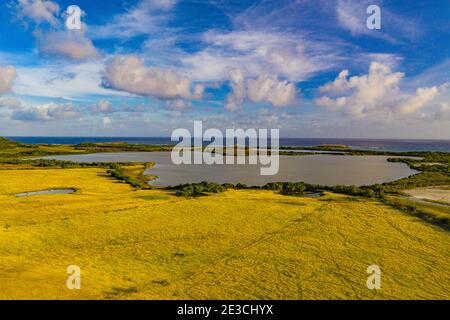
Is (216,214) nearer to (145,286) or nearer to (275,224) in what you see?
(275,224)

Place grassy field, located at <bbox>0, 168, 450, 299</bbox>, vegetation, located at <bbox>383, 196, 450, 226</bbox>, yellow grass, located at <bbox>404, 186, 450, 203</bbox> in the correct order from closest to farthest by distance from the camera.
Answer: grassy field, located at <bbox>0, 168, 450, 299</bbox> → vegetation, located at <bbox>383, 196, 450, 226</bbox> → yellow grass, located at <bbox>404, 186, 450, 203</bbox>

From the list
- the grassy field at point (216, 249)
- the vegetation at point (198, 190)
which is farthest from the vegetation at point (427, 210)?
the vegetation at point (198, 190)

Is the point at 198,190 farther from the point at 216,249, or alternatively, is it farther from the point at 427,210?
the point at 427,210

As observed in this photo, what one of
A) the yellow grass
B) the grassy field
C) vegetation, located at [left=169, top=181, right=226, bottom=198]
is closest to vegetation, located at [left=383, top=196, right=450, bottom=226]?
the grassy field

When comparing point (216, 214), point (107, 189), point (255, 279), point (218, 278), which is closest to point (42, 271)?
point (218, 278)

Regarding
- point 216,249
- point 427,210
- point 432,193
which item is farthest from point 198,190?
point 432,193

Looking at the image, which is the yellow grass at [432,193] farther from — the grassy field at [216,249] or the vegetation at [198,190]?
the vegetation at [198,190]

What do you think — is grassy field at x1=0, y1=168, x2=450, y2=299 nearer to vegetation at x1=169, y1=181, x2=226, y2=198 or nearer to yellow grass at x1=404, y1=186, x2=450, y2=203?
vegetation at x1=169, y1=181, x2=226, y2=198

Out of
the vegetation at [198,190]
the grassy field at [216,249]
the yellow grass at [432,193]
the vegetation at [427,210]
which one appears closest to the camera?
the grassy field at [216,249]
